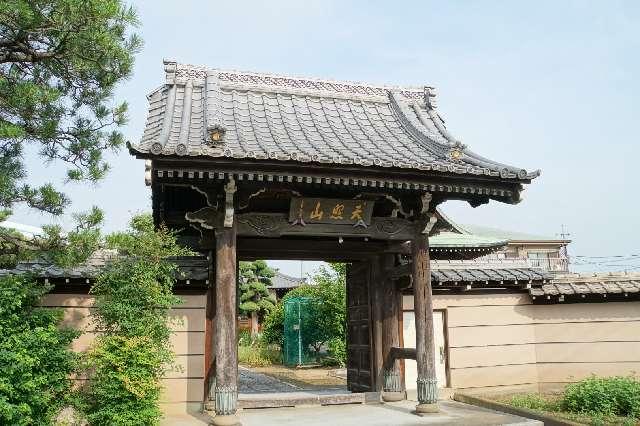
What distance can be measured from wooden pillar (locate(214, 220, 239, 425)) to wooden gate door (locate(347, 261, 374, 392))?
4.21 m

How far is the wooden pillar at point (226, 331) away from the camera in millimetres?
8617

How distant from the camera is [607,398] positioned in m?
10.2

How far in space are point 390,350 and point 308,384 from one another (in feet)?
21.5

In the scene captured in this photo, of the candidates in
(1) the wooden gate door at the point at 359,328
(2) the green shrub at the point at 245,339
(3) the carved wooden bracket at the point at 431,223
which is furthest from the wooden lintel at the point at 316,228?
(2) the green shrub at the point at 245,339

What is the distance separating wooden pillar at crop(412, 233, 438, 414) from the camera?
9891 mm

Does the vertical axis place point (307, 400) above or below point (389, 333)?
below

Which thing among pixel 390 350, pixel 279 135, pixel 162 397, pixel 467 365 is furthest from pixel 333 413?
pixel 279 135

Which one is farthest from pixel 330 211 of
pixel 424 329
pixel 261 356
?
pixel 261 356

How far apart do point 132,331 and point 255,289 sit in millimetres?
26680

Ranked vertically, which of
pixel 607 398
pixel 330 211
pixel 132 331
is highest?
pixel 330 211

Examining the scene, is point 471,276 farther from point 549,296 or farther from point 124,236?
point 124,236

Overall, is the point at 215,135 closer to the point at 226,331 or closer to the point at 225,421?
the point at 226,331

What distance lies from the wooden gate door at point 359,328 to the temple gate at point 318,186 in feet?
0.15

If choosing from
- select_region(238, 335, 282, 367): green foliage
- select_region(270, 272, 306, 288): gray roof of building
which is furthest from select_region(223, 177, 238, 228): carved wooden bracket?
select_region(270, 272, 306, 288): gray roof of building
